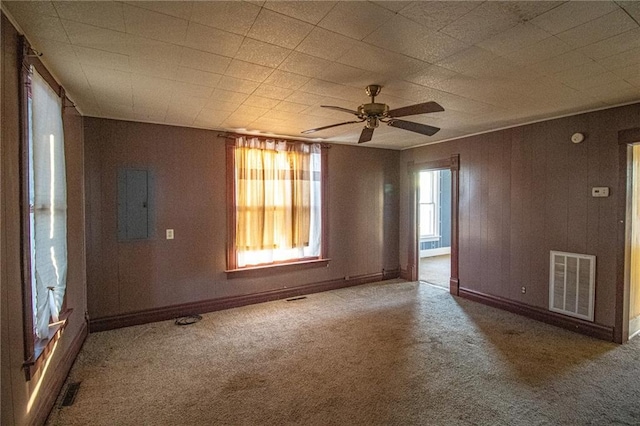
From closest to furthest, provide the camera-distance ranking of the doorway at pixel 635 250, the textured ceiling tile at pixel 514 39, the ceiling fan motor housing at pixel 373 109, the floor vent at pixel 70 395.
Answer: the textured ceiling tile at pixel 514 39 < the floor vent at pixel 70 395 < the ceiling fan motor housing at pixel 373 109 < the doorway at pixel 635 250

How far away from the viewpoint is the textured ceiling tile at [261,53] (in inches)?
76.9

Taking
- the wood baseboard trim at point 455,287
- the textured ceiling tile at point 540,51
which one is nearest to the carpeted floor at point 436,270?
the wood baseboard trim at point 455,287

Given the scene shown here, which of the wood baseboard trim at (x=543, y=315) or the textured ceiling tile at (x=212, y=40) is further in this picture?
the wood baseboard trim at (x=543, y=315)

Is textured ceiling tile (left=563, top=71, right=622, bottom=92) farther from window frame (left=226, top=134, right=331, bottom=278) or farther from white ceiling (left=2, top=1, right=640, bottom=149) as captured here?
window frame (left=226, top=134, right=331, bottom=278)

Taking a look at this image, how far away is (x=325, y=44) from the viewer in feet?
6.38

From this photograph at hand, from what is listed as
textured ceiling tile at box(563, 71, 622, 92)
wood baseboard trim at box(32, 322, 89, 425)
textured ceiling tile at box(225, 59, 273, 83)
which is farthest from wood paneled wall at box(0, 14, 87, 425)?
textured ceiling tile at box(563, 71, 622, 92)

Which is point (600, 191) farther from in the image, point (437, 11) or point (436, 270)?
point (436, 270)

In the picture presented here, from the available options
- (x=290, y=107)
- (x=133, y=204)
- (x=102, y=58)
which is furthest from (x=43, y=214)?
(x=290, y=107)

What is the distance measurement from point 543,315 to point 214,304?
400cm

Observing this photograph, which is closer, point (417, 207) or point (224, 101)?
point (224, 101)

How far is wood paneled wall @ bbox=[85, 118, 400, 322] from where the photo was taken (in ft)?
11.8

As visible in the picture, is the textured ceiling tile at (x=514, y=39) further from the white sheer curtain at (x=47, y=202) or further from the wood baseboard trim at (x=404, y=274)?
the wood baseboard trim at (x=404, y=274)

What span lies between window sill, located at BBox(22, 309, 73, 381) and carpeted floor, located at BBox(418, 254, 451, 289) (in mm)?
4974

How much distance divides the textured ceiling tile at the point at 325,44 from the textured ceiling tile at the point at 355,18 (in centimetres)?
5
